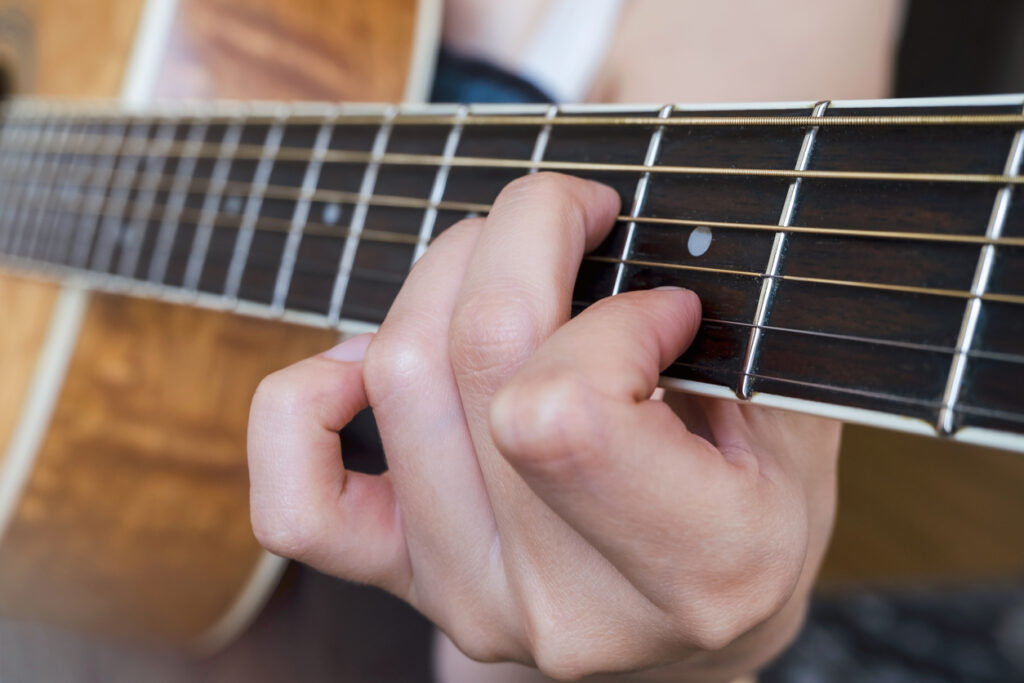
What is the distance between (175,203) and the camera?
651 mm

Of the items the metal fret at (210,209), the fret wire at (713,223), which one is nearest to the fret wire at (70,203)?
the metal fret at (210,209)

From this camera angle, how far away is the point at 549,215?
1.10 feet

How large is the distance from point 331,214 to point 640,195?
0.74ft

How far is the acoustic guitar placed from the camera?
288mm

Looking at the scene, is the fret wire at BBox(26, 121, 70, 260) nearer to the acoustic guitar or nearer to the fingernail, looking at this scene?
the acoustic guitar

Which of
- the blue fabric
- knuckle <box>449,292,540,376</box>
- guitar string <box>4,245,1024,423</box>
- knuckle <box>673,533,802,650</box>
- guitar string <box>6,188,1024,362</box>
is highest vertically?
the blue fabric

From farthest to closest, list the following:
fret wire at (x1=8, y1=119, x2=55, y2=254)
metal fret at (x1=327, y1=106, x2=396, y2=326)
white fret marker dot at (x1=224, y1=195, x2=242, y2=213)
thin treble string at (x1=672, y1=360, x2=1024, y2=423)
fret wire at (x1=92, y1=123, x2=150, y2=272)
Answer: fret wire at (x1=8, y1=119, x2=55, y2=254) < fret wire at (x1=92, y1=123, x2=150, y2=272) < white fret marker dot at (x1=224, y1=195, x2=242, y2=213) < metal fret at (x1=327, y1=106, x2=396, y2=326) < thin treble string at (x1=672, y1=360, x2=1024, y2=423)

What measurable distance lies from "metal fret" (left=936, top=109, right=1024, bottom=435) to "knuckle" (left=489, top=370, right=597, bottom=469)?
0.12 metres

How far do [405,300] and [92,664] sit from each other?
0.95m

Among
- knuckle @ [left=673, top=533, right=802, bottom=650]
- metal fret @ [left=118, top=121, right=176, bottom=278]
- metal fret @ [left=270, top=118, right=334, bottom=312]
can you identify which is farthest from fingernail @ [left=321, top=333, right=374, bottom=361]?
metal fret @ [left=118, top=121, right=176, bottom=278]

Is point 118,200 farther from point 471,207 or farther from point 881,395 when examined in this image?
point 881,395

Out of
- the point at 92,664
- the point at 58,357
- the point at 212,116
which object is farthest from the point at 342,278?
the point at 92,664

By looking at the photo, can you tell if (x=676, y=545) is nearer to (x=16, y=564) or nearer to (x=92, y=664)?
(x=16, y=564)

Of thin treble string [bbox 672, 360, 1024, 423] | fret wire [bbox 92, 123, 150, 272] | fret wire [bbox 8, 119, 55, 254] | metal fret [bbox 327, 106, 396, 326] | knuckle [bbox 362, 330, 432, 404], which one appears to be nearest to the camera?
thin treble string [bbox 672, 360, 1024, 423]
